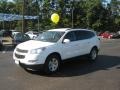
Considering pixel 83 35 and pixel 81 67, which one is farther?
pixel 83 35

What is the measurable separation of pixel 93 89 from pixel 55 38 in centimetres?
375

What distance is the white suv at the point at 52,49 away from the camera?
35.9 feet

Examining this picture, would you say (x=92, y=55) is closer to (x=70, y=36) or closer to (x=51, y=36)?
(x=70, y=36)

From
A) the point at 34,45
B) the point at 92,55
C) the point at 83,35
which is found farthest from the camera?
the point at 92,55

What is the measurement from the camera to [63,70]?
12.2 metres

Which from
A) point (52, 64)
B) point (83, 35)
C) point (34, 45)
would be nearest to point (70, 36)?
point (83, 35)

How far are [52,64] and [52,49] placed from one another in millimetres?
582

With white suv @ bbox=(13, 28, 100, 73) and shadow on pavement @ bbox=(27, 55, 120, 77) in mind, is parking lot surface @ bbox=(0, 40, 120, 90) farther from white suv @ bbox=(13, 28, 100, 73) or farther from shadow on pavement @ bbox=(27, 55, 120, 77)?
white suv @ bbox=(13, 28, 100, 73)

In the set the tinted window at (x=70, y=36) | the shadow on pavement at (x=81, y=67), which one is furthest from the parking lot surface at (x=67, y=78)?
the tinted window at (x=70, y=36)

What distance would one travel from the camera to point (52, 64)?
37.7 ft

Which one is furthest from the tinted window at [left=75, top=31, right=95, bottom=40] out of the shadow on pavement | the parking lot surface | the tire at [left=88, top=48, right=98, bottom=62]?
the parking lot surface

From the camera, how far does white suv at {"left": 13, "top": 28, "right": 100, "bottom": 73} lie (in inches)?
431

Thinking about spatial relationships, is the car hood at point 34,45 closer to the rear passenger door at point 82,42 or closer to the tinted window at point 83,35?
the rear passenger door at point 82,42

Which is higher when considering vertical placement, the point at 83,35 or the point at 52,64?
the point at 83,35
